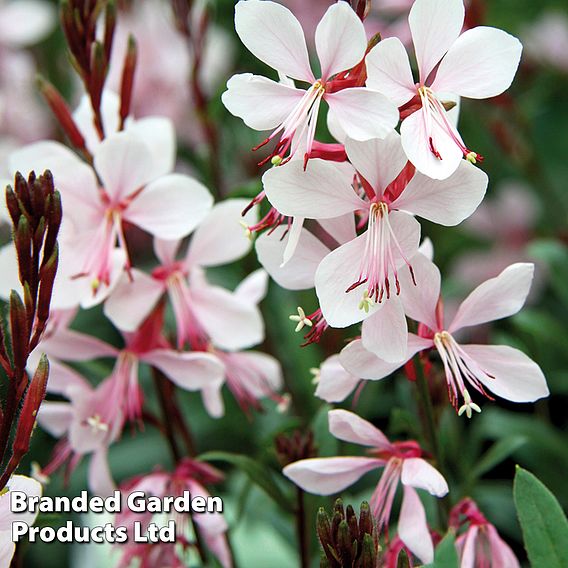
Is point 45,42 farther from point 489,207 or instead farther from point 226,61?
point 489,207

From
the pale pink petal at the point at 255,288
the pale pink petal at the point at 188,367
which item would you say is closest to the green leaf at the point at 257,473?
the pale pink petal at the point at 188,367

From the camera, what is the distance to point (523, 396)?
66 centimetres

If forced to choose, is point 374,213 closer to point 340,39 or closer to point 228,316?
point 340,39

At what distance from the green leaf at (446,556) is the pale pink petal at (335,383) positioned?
152 millimetres

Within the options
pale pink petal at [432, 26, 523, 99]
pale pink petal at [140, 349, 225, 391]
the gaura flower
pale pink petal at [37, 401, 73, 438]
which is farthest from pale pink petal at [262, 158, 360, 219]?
pale pink petal at [37, 401, 73, 438]

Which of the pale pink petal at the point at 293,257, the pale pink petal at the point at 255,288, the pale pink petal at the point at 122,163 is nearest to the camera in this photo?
the pale pink petal at the point at 293,257

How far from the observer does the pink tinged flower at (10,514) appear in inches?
23.6

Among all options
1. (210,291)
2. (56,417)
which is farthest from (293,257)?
(56,417)

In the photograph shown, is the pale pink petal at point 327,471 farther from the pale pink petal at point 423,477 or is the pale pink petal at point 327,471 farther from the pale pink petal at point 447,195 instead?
the pale pink petal at point 447,195

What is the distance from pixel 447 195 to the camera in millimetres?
633

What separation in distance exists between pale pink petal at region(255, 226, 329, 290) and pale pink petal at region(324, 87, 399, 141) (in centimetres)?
11

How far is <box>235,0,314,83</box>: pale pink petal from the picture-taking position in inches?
25.0

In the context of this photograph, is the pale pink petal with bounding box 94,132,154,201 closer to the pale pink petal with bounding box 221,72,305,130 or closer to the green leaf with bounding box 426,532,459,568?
the pale pink petal with bounding box 221,72,305,130

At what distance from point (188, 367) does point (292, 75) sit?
30 centimetres
